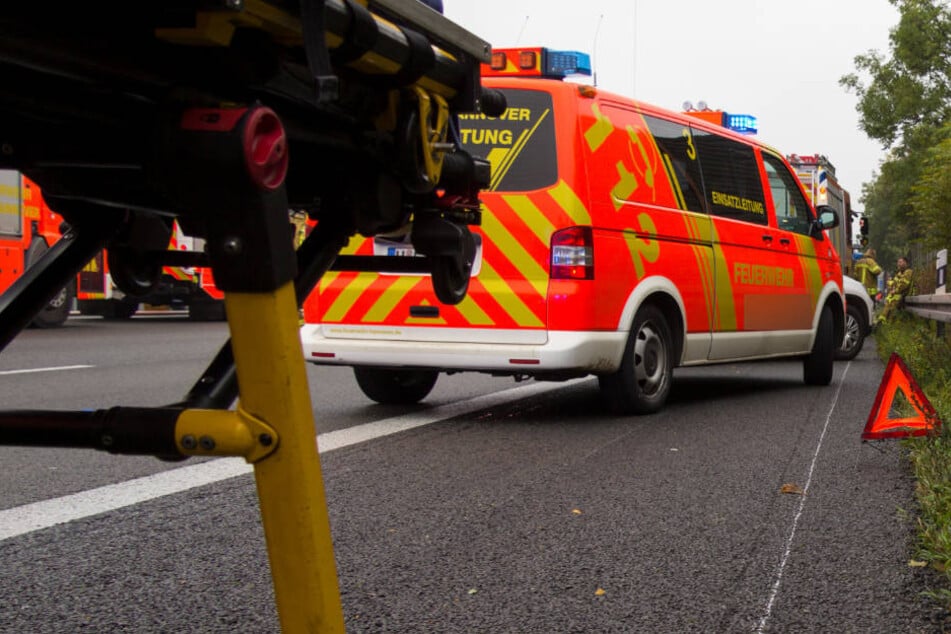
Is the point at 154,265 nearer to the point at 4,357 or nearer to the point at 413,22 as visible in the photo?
the point at 413,22

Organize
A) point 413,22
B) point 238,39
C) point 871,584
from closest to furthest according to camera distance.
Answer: point 238,39
point 413,22
point 871,584

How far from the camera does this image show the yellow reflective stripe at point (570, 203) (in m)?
6.45

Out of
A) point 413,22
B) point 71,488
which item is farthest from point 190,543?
point 413,22

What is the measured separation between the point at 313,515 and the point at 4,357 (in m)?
11.2

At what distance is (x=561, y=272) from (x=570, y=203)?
0.39m

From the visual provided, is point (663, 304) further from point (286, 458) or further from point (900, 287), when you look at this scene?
point (900, 287)

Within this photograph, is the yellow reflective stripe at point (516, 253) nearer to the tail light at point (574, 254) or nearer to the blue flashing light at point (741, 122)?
the tail light at point (574, 254)

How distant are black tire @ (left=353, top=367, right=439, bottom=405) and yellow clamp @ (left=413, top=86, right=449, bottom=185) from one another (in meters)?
4.75

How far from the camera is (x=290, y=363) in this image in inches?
67.7

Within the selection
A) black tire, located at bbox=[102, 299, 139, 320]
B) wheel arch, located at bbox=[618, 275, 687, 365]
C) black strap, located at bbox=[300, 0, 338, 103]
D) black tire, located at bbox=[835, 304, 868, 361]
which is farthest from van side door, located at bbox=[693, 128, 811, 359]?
black tire, located at bbox=[102, 299, 139, 320]

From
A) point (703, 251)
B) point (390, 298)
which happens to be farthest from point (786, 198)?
point (390, 298)

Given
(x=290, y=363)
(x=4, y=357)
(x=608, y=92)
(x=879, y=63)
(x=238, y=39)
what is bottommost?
(x=4, y=357)

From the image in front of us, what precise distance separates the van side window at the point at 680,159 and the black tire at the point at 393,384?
6.59 ft

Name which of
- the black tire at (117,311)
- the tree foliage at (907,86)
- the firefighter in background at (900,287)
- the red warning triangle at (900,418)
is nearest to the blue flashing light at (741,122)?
the red warning triangle at (900,418)
